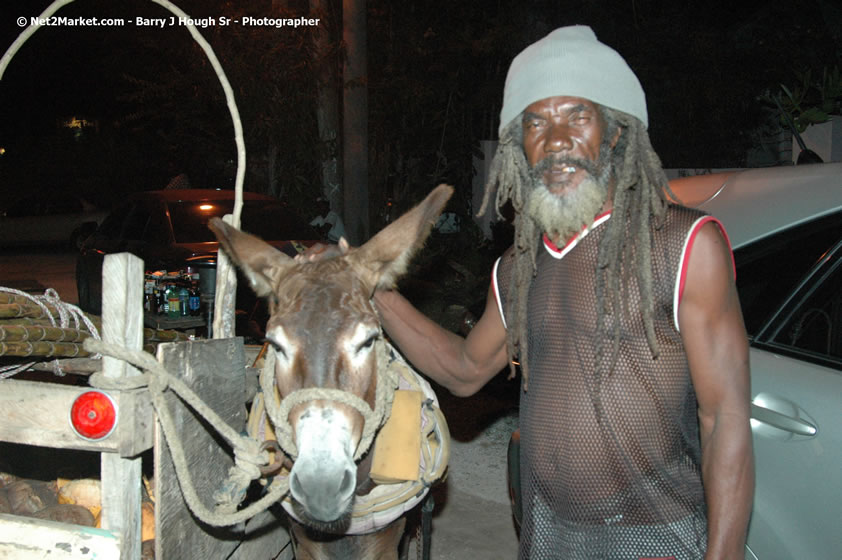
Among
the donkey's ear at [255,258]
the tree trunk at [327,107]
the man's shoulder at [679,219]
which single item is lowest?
the donkey's ear at [255,258]

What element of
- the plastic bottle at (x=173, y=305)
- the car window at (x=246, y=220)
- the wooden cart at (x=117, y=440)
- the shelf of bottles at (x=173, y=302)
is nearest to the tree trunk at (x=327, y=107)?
the car window at (x=246, y=220)

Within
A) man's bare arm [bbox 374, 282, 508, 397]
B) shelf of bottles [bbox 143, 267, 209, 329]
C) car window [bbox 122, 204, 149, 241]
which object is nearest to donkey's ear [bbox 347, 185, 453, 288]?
man's bare arm [bbox 374, 282, 508, 397]

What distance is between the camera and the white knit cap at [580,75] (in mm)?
2064

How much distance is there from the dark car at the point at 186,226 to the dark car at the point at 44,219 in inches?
690

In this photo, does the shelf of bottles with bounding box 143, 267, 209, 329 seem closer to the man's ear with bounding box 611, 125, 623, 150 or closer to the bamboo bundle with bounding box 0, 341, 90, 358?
the bamboo bundle with bounding box 0, 341, 90, 358

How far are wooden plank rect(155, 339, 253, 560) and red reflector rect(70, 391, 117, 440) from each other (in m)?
0.15

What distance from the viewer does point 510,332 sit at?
2297 millimetres

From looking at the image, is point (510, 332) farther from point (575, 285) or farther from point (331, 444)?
point (331, 444)

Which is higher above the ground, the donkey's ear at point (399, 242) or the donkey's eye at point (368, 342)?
the donkey's ear at point (399, 242)

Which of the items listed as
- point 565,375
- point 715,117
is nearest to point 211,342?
point 565,375

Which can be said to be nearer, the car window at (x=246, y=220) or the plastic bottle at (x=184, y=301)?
the plastic bottle at (x=184, y=301)

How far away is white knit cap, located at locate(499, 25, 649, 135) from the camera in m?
2.06

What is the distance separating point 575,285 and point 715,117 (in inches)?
520

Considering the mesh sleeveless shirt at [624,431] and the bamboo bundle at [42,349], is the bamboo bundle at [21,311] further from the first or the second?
the mesh sleeveless shirt at [624,431]
